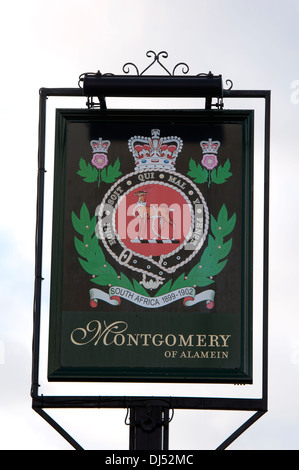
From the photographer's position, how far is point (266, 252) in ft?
71.1

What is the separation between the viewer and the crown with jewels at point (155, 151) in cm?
2206

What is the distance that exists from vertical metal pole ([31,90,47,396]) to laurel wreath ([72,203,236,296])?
1.60ft

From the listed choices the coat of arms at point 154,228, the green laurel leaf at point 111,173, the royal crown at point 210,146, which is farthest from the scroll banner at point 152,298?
the royal crown at point 210,146

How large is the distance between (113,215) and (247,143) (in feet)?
6.64

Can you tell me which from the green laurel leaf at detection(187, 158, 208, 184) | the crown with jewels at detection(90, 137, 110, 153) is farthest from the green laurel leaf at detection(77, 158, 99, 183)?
the green laurel leaf at detection(187, 158, 208, 184)

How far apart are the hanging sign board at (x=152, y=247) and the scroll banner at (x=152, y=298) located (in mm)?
13

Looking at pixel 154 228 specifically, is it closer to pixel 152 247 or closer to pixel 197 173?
pixel 152 247

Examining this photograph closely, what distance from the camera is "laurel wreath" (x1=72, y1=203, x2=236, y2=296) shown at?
21.6 metres

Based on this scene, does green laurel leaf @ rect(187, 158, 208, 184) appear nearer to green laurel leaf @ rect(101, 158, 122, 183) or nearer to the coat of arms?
the coat of arms

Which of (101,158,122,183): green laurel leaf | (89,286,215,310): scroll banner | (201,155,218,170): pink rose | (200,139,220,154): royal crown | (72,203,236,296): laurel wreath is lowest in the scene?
(89,286,215,310): scroll banner
